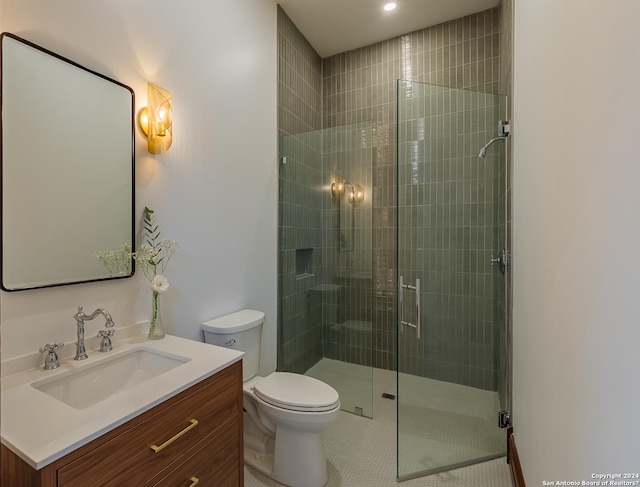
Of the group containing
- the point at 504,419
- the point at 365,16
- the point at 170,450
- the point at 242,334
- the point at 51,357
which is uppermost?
the point at 365,16

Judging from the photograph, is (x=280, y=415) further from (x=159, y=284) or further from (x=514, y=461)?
(x=514, y=461)

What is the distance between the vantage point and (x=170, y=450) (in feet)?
3.09

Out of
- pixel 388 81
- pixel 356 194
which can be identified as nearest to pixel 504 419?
pixel 356 194

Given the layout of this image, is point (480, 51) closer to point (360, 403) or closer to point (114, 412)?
point (360, 403)

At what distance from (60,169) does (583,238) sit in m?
Result: 1.59

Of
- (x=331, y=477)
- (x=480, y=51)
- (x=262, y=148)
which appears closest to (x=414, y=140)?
(x=262, y=148)

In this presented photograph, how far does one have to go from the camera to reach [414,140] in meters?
1.95

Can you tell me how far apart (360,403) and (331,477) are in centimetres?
70

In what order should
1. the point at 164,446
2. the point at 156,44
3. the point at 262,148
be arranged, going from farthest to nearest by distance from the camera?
the point at 262,148 → the point at 156,44 → the point at 164,446

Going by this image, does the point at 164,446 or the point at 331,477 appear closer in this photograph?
the point at 164,446

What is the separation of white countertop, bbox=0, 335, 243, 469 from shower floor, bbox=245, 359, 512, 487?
0.98 meters

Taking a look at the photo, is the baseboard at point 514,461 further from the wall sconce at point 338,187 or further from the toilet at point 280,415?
the wall sconce at point 338,187

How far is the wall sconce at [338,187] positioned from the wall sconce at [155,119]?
4.53ft

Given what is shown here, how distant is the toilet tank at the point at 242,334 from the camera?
1.66 meters
